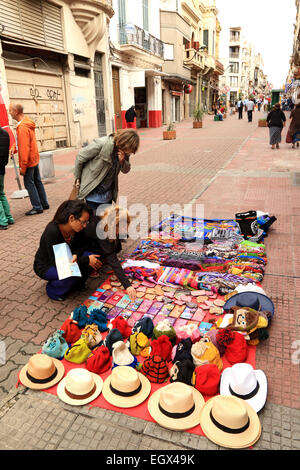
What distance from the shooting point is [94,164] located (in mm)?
4066

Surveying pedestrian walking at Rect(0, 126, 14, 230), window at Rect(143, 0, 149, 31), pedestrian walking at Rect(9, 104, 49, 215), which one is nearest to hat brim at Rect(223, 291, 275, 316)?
pedestrian walking at Rect(0, 126, 14, 230)

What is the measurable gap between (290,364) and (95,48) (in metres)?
17.1

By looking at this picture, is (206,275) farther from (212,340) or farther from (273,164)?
(273,164)

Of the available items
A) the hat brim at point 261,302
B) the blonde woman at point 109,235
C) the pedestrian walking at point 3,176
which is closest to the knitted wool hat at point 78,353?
the blonde woman at point 109,235

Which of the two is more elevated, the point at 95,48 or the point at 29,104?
the point at 95,48

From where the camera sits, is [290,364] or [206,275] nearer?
[290,364]

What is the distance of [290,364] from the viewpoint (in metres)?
2.71

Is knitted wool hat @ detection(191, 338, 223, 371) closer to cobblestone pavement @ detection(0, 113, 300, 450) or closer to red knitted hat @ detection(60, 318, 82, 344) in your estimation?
cobblestone pavement @ detection(0, 113, 300, 450)

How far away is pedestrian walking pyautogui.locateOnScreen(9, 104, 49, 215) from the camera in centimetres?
605

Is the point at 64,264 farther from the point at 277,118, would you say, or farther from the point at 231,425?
the point at 277,118

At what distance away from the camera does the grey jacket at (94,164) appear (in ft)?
12.9

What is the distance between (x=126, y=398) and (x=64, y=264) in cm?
152

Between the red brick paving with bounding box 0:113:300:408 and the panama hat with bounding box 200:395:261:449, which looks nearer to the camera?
the panama hat with bounding box 200:395:261:449

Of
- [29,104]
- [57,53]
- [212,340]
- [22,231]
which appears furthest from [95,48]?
[212,340]
